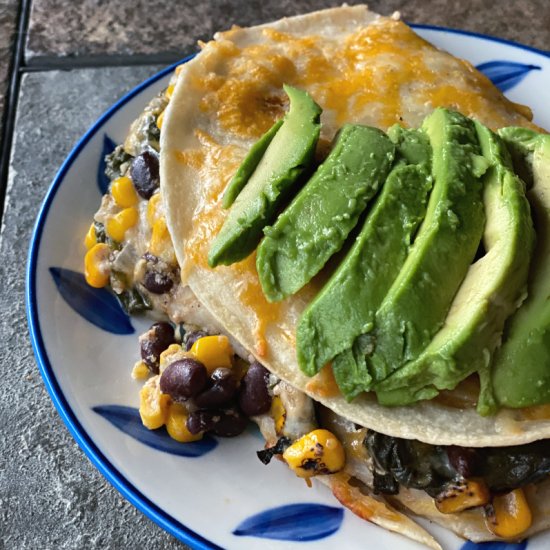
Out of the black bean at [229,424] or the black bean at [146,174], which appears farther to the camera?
the black bean at [146,174]

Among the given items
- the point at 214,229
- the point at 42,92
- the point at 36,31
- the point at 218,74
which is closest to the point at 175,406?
the point at 214,229

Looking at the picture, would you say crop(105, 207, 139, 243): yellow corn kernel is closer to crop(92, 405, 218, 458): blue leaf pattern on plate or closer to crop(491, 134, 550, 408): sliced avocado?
crop(92, 405, 218, 458): blue leaf pattern on plate

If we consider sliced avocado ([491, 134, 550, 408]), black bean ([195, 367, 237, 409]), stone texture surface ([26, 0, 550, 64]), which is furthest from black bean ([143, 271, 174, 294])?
stone texture surface ([26, 0, 550, 64])

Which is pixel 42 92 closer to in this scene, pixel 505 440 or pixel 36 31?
pixel 36 31

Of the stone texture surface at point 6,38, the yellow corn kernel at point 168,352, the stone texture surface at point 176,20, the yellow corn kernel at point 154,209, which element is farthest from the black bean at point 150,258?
the stone texture surface at point 176,20

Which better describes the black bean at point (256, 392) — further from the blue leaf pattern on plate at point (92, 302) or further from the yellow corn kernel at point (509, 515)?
the yellow corn kernel at point (509, 515)

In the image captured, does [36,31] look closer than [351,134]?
No
